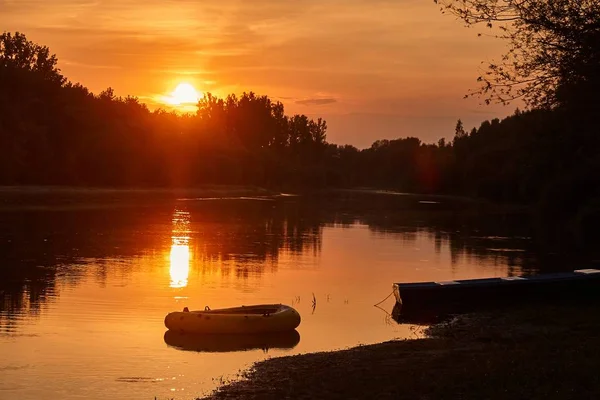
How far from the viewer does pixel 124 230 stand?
62062 mm

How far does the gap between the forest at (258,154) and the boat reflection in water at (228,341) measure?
9006 mm

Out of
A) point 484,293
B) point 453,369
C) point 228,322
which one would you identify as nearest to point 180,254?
point 484,293

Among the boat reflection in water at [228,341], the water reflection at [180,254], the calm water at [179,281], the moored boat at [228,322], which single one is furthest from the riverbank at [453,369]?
the water reflection at [180,254]

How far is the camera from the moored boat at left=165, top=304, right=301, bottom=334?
933 inches

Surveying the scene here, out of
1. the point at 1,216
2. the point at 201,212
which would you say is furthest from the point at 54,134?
the point at 1,216

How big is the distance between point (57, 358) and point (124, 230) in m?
42.2

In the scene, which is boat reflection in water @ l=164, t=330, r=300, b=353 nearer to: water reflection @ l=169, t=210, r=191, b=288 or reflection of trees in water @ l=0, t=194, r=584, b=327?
reflection of trees in water @ l=0, t=194, r=584, b=327

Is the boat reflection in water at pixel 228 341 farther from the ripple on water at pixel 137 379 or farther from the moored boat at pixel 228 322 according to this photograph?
the ripple on water at pixel 137 379

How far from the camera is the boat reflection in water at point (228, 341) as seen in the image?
74.2ft

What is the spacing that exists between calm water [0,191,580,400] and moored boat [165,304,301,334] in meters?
0.47

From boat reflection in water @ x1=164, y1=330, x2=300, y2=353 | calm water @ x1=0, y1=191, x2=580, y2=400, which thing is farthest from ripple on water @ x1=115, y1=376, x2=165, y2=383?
boat reflection in water @ x1=164, y1=330, x2=300, y2=353

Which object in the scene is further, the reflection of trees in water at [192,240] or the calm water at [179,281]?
the reflection of trees in water at [192,240]

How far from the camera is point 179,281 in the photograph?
1398 inches

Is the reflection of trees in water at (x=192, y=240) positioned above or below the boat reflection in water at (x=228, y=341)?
above
